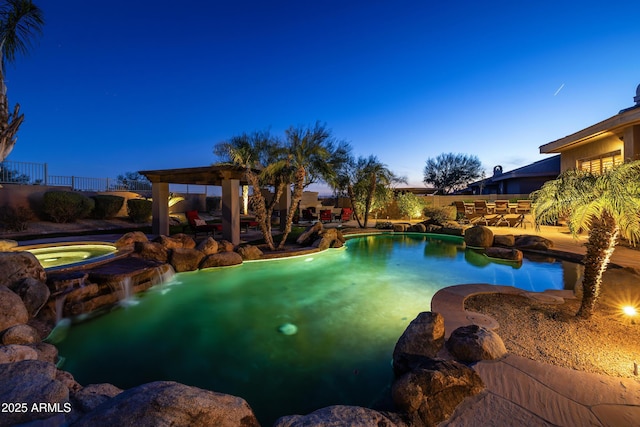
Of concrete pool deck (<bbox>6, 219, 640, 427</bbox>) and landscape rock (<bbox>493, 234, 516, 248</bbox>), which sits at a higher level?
landscape rock (<bbox>493, 234, 516, 248</bbox>)

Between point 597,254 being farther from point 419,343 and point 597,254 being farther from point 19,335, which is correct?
point 19,335

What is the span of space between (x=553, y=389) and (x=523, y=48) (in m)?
14.7

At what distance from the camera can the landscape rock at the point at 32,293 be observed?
4578 mm

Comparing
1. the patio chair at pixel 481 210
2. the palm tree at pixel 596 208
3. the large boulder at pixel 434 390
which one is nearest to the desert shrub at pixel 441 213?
the patio chair at pixel 481 210

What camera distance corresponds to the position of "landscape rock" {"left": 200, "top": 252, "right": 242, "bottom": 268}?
26.9 ft

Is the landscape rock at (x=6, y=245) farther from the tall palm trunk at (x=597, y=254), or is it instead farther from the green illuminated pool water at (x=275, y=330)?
the tall palm trunk at (x=597, y=254)

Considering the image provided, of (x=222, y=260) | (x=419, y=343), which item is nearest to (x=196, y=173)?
(x=222, y=260)

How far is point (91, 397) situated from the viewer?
2.47 m

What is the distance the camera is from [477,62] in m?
13.9

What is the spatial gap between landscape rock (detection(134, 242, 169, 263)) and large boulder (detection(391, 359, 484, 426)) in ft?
23.6

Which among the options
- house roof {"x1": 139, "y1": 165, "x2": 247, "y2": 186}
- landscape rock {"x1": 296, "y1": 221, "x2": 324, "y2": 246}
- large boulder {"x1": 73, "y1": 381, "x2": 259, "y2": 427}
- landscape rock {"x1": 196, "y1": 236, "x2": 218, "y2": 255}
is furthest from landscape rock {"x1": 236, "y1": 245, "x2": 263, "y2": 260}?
large boulder {"x1": 73, "y1": 381, "x2": 259, "y2": 427}

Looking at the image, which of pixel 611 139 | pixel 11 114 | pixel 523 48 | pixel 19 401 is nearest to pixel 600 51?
pixel 523 48

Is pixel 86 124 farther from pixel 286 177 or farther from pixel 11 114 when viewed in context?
pixel 286 177

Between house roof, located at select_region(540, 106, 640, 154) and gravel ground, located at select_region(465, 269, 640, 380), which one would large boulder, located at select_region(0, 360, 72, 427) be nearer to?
gravel ground, located at select_region(465, 269, 640, 380)
